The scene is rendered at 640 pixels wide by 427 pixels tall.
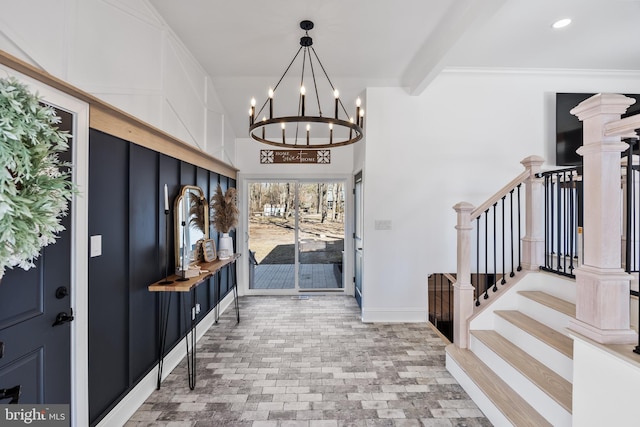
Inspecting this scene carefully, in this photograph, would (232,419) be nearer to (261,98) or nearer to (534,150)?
(261,98)

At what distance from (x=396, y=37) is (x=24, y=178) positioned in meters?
3.35

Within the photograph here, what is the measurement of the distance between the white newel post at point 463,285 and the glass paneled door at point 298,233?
8.67 ft

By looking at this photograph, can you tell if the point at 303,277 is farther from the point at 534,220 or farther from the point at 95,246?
the point at 95,246

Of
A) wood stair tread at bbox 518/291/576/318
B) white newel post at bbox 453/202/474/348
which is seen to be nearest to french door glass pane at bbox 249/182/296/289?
white newel post at bbox 453/202/474/348

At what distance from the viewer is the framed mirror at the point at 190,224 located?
301cm

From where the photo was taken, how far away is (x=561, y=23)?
3.09 m

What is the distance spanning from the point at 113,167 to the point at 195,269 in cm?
119

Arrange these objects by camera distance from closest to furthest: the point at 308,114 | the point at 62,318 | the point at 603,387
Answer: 1. the point at 603,387
2. the point at 62,318
3. the point at 308,114

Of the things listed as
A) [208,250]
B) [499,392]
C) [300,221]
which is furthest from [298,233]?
[499,392]

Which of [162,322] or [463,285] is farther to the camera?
[463,285]

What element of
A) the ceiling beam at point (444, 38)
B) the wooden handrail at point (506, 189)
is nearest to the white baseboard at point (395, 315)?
the wooden handrail at point (506, 189)

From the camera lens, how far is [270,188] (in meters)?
5.64

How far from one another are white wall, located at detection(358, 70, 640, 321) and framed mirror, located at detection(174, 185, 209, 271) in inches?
84.4

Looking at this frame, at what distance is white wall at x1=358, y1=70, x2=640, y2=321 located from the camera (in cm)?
425
